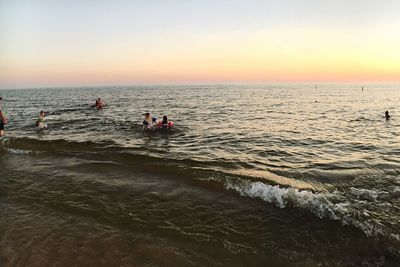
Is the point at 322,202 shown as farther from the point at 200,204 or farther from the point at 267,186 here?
the point at 200,204

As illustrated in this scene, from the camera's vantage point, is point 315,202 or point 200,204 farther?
point 200,204

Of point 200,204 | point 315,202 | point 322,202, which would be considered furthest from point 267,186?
point 200,204

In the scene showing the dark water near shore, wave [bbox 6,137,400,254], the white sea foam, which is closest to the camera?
the dark water near shore

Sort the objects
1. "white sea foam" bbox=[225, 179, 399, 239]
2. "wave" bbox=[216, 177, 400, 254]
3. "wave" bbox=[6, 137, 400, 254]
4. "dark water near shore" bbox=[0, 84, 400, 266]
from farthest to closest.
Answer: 1. "wave" bbox=[6, 137, 400, 254]
2. "white sea foam" bbox=[225, 179, 399, 239]
3. "wave" bbox=[216, 177, 400, 254]
4. "dark water near shore" bbox=[0, 84, 400, 266]

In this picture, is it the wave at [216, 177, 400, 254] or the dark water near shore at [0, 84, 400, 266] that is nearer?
the dark water near shore at [0, 84, 400, 266]

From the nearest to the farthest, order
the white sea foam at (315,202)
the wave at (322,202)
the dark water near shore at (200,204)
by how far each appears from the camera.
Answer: the dark water near shore at (200,204) < the wave at (322,202) < the white sea foam at (315,202)

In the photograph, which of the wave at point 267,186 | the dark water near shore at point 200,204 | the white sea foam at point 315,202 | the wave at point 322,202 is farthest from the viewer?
the wave at point 267,186

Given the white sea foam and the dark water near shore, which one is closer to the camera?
the dark water near shore

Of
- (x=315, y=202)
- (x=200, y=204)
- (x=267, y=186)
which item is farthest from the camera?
(x=267, y=186)

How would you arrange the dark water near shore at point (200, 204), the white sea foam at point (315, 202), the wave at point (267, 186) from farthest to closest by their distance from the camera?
the wave at point (267, 186) < the white sea foam at point (315, 202) < the dark water near shore at point (200, 204)

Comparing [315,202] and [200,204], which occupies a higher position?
[315,202]

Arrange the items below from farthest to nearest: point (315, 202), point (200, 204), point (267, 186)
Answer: point (267, 186) < point (200, 204) < point (315, 202)

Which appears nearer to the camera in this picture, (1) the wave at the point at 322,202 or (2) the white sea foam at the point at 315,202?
(1) the wave at the point at 322,202

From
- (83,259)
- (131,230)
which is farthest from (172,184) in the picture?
(83,259)
